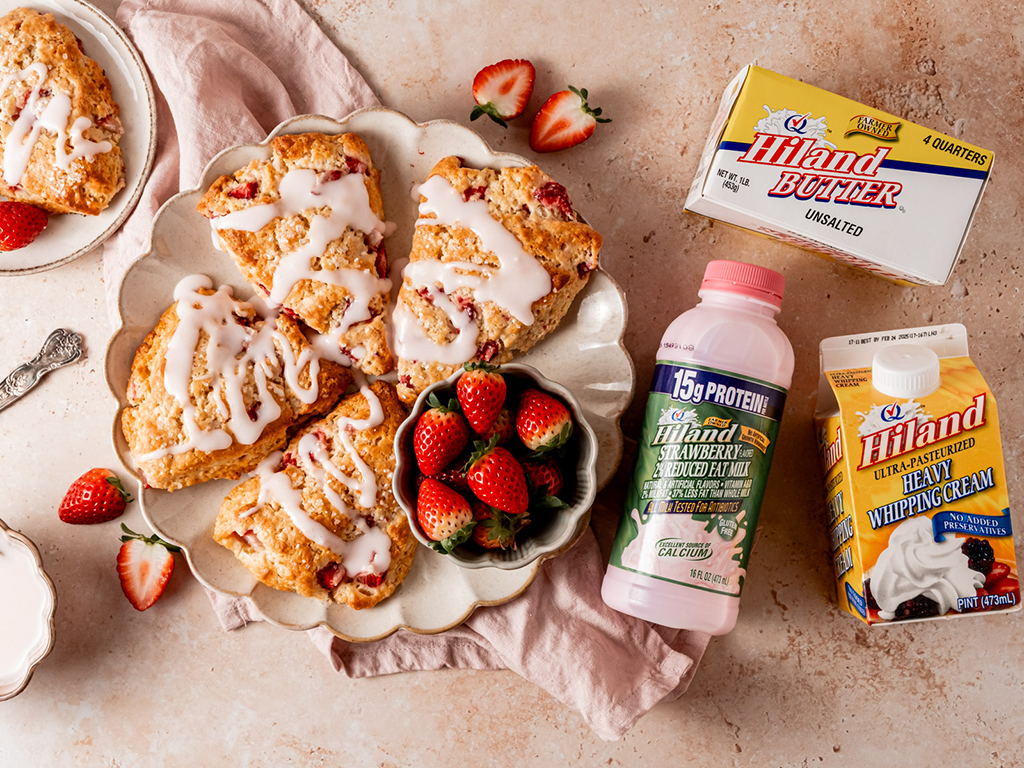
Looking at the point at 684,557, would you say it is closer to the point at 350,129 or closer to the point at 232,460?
the point at 232,460

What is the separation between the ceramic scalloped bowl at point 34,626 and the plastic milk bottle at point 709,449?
5.85 feet

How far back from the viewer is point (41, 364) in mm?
2279

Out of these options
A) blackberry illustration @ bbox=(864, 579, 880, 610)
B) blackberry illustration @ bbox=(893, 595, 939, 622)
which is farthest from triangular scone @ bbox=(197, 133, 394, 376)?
blackberry illustration @ bbox=(893, 595, 939, 622)

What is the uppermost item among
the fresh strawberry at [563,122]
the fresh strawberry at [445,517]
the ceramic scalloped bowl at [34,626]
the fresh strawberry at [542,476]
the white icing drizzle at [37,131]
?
the fresh strawberry at [563,122]

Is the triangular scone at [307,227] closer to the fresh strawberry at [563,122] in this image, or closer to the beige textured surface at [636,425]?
the beige textured surface at [636,425]

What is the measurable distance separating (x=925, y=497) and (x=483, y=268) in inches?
53.4

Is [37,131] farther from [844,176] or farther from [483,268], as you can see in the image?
[844,176]

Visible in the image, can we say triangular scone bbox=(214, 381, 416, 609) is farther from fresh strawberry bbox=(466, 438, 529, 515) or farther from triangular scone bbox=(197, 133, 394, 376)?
fresh strawberry bbox=(466, 438, 529, 515)

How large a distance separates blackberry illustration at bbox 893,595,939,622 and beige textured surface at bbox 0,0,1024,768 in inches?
13.3

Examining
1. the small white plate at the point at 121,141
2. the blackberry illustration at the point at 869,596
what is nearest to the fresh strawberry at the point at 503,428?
the blackberry illustration at the point at 869,596

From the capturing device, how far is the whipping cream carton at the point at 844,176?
6.12 feet

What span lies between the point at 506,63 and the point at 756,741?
Result: 2297 millimetres

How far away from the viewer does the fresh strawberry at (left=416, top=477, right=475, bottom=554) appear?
5.29 feet

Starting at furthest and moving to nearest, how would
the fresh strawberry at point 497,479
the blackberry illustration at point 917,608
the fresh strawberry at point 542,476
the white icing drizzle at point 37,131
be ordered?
1. the white icing drizzle at point 37,131
2. the blackberry illustration at point 917,608
3. the fresh strawberry at point 542,476
4. the fresh strawberry at point 497,479
